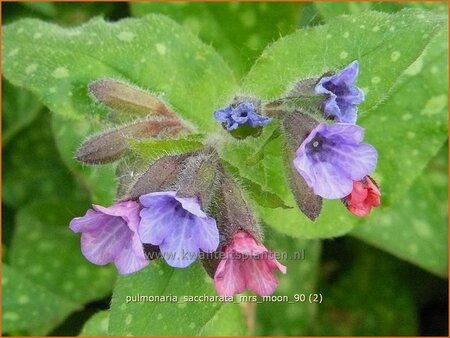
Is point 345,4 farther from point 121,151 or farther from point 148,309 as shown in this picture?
point 148,309

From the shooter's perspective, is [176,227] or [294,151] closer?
[176,227]

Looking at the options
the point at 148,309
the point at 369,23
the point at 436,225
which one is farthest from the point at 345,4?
the point at 148,309

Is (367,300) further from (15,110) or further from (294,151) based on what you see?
(15,110)

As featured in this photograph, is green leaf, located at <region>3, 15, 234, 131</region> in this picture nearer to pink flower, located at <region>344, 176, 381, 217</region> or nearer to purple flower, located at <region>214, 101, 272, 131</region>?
purple flower, located at <region>214, 101, 272, 131</region>

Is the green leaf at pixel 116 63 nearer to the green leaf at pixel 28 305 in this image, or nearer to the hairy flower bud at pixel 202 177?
the hairy flower bud at pixel 202 177

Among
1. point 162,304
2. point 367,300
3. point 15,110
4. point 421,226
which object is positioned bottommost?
point 367,300

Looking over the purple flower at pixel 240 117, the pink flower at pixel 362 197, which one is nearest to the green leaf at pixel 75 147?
the purple flower at pixel 240 117

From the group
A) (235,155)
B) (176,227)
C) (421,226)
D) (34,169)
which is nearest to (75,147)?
(34,169)

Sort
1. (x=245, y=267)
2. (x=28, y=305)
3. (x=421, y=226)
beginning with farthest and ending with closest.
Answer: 1. (x=421, y=226)
2. (x=28, y=305)
3. (x=245, y=267)
